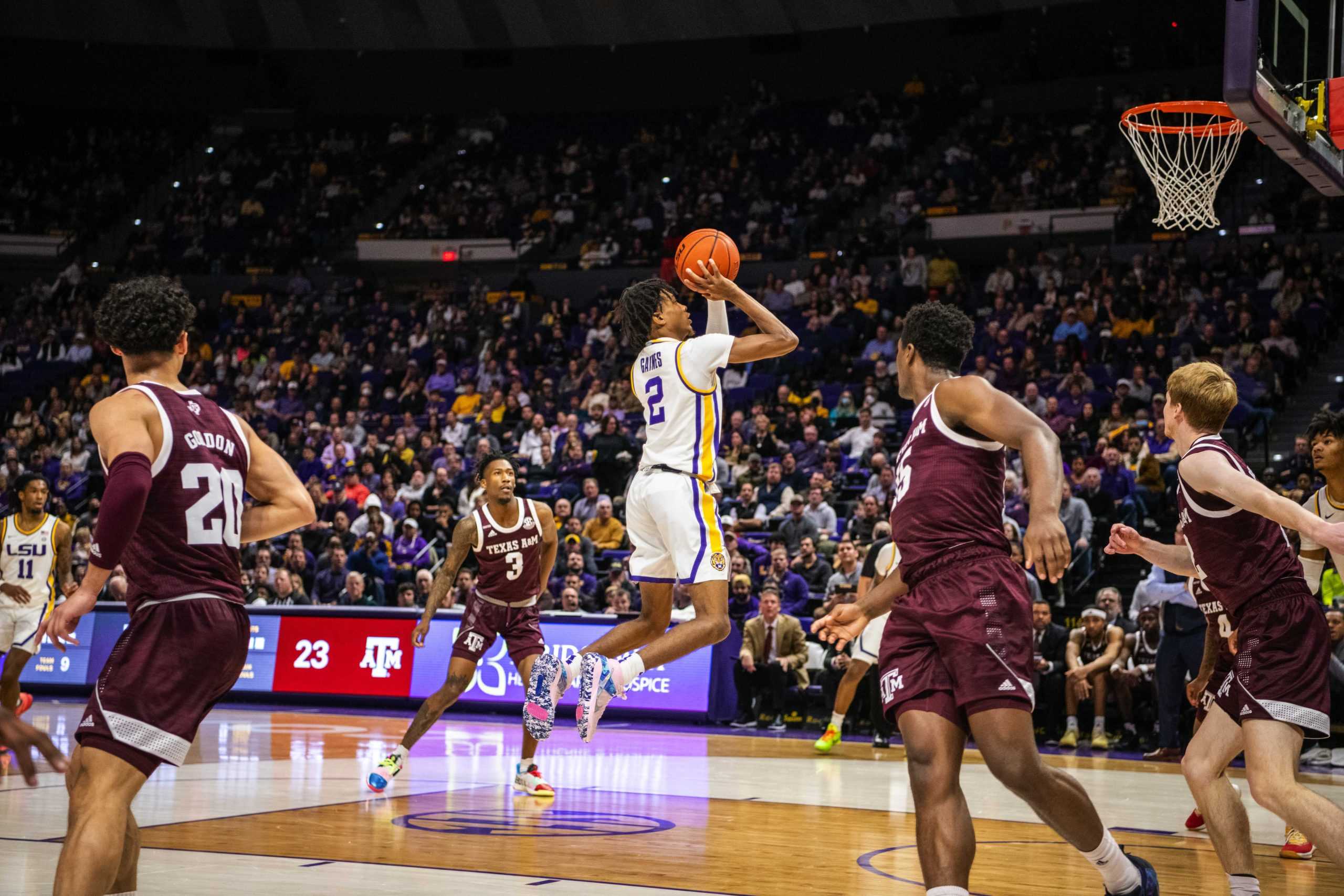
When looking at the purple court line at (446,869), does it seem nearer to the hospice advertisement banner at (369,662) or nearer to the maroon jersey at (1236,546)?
the maroon jersey at (1236,546)

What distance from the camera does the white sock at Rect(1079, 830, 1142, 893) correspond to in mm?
4551

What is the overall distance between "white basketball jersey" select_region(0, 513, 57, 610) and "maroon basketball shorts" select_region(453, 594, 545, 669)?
3439 millimetres

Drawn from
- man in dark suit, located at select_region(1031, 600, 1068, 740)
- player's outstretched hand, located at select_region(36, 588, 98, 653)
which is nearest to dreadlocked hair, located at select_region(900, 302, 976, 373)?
player's outstretched hand, located at select_region(36, 588, 98, 653)

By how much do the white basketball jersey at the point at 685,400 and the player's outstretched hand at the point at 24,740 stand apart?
372cm

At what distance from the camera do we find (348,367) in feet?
80.6

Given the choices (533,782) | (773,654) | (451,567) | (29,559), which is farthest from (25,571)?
(773,654)

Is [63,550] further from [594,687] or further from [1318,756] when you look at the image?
[1318,756]

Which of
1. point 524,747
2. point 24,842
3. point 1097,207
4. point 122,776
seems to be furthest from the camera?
point 1097,207

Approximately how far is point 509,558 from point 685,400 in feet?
10.9

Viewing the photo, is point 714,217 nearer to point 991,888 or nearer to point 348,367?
point 348,367

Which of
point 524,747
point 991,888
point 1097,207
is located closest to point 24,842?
point 524,747

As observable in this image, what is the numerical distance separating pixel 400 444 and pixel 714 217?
908cm

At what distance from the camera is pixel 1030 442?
4125 millimetres

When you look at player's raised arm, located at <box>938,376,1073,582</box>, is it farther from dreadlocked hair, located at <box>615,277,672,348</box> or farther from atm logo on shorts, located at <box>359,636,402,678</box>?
atm logo on shorts, located at <box>359,636,402,678</box>
